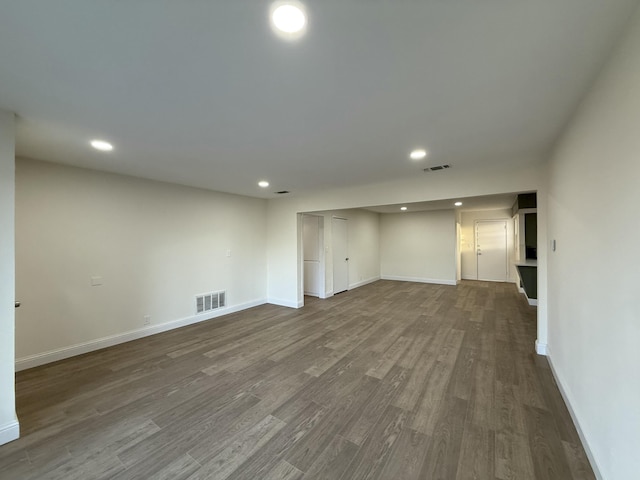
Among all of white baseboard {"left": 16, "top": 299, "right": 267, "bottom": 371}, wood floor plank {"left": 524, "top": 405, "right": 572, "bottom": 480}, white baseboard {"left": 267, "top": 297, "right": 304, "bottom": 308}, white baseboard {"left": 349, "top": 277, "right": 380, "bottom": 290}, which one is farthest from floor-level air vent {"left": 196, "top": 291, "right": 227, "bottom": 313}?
wood floor plank {"left": 524, "top": 405, "right": 572, "bottom": 480}

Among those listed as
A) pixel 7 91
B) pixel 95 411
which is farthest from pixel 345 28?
pixel 95 411

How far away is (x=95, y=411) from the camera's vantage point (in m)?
2.29

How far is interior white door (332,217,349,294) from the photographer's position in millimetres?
A: 7012

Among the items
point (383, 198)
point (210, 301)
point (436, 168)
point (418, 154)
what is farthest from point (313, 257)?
point (418, 154)

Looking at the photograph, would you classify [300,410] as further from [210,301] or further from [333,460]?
[210,301]

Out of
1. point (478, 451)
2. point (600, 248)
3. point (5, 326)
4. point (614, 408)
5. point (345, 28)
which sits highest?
point (345, 28)

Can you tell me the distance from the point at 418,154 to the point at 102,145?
10.6 feet

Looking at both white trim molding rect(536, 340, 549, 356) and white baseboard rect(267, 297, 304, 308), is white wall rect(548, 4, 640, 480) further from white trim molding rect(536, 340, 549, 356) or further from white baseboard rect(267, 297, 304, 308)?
white baseboard rect(267, 297, 304, 308)

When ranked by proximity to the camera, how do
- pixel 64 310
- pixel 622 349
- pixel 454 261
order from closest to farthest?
pixel 622 349, pixel 64 310, pixel 454 261

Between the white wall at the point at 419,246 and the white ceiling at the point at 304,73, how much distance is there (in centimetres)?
580

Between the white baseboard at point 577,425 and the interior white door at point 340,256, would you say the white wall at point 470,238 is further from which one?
the white baseboard at point 577,425

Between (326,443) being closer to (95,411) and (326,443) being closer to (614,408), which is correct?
(614,408)

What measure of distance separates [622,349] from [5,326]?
3.82 meters

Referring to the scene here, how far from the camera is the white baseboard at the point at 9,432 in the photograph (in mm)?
1907
